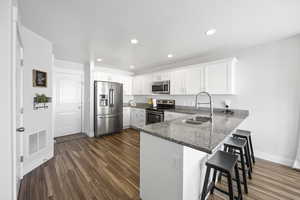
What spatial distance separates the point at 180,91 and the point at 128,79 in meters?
2.60

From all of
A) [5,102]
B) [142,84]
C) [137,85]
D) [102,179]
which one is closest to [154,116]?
[142,84]

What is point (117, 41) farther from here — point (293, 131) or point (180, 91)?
point (293, 131)

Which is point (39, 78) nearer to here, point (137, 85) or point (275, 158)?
point (137, 85)

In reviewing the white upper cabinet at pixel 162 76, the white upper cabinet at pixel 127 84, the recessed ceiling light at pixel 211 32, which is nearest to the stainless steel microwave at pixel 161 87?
the white upper cabinet at pixel 162 76

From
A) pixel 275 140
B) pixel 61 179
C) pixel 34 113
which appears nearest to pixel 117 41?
pixel 34 113

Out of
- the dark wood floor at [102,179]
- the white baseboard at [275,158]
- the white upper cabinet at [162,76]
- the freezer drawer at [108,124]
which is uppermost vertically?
the white upper cabinet at [162,76]

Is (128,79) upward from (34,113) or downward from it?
upward

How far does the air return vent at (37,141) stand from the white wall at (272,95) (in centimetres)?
444

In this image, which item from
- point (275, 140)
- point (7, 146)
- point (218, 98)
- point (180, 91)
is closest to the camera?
point (7, 146)

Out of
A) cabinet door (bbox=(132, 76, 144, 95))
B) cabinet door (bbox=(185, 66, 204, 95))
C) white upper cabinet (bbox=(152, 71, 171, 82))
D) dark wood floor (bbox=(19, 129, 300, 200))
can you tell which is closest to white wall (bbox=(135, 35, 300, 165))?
dark wood floor (bbox=(19, 129, 300, 200))

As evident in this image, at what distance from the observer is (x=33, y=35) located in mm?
2188

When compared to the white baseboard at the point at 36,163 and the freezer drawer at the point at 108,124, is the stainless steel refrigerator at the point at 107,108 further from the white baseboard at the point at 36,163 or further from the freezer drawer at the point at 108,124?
the white baseboard at the point at 36,163

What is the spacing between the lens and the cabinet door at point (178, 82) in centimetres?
367

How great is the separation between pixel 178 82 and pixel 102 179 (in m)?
3.13
